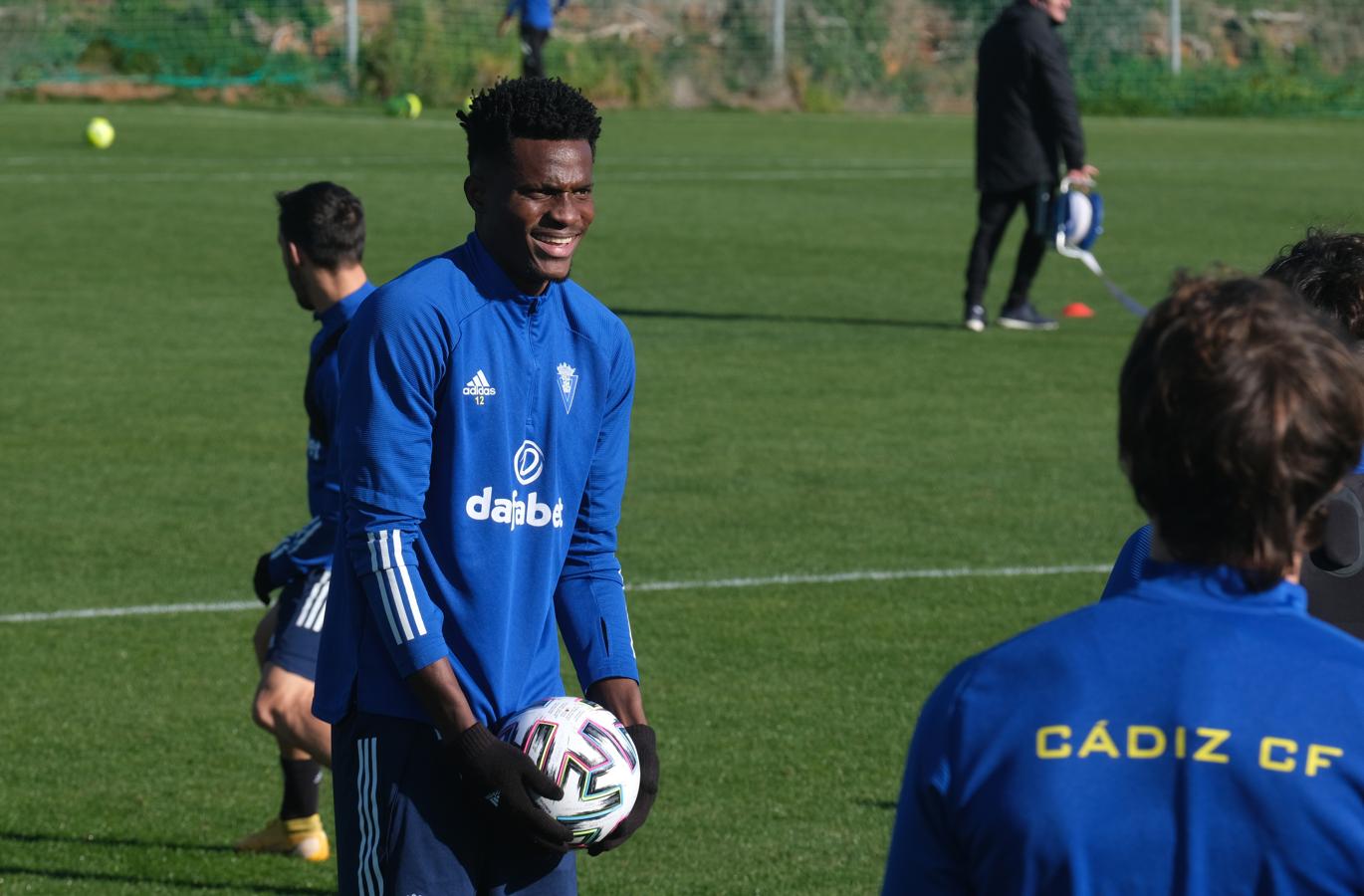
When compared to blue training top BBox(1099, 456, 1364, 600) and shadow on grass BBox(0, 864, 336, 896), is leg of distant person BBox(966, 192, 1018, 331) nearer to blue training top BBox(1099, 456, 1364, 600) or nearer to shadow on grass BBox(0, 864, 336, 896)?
shadow on grass BBox(0, 864, 336, 896)

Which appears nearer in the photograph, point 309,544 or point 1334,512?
point 1334,512

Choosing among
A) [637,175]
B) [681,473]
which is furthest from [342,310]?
[637,175]

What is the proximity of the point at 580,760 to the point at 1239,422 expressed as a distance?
6.34 feet

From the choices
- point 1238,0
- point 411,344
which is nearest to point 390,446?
point 411,344

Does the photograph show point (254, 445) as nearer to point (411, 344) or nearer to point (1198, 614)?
point (411, 344)

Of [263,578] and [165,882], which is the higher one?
[263,578]

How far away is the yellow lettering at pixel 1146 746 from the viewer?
84.7 inches

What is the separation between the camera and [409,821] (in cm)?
379

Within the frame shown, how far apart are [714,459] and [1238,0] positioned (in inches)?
1500

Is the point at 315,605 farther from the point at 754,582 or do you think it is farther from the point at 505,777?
the point at 754,582

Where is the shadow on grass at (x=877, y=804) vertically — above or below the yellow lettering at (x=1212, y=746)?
below

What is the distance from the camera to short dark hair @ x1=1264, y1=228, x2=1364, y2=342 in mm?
3338

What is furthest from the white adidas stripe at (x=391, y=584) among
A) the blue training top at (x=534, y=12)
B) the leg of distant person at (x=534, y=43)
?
the blue training top at (x=534, y=12)

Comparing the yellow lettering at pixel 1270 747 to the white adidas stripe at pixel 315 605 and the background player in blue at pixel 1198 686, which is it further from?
the white adidas stripe at pixel 315 605
